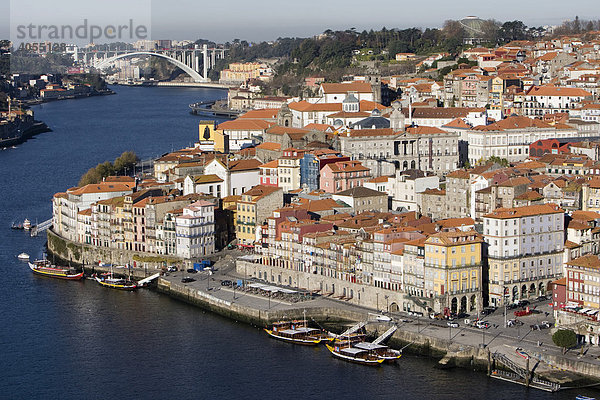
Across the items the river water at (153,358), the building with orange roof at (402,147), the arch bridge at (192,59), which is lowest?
the river water at (153,358)

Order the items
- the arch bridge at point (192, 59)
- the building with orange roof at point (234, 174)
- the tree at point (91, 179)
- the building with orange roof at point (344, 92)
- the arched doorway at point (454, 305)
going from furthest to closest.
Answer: the arch bridge at point (192, 59)
the building with orange roof at point (344, 92)
the tree at point (91, 179)
the building with orange roof at point (234, 174)
the arched doorway at point (454, 305)

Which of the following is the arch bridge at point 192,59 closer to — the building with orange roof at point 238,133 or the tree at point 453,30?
the tree at point 453,30

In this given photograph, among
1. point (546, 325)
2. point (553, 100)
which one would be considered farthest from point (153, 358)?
point (553, 100)

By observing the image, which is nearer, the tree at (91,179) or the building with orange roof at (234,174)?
the building with orange roof at (234,174)

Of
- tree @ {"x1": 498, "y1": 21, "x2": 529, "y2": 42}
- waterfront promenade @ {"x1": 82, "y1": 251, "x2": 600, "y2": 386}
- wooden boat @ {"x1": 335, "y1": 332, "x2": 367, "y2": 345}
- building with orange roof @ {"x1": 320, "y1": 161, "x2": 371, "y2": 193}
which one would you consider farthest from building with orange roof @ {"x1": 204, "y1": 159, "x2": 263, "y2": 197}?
tree @ {"x1": 498, "y1": 21, "x2": 529, "y2": 42}

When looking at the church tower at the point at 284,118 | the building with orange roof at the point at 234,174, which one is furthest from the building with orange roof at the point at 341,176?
the church tower at the point at 284,118

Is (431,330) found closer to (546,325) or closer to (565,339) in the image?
(546,325)

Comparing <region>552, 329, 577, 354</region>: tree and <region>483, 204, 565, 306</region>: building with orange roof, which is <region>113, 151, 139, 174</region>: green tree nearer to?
<region>483, 204, 565, 306</region>: building with orange roof
